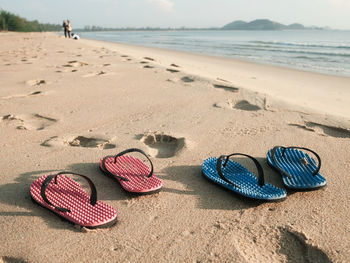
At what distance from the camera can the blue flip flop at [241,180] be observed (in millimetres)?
1709

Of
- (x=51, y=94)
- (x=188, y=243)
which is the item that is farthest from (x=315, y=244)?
(x=51, y=94)

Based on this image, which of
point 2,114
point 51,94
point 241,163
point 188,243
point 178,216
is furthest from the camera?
point 51,94

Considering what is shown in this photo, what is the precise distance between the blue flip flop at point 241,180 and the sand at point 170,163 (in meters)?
0.06

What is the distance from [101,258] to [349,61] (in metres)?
10.9

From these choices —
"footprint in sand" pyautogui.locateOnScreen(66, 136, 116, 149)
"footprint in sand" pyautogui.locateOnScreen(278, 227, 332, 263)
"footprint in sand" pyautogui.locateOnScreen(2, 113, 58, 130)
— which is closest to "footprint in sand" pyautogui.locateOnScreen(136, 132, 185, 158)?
"footprint in sand" pyautogui.locateOnScreen(66, 136, 116, 149)

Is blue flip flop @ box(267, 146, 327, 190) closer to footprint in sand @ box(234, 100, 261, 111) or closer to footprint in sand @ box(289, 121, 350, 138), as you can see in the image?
footprint in sand @ box(289, 121, 350, 138)

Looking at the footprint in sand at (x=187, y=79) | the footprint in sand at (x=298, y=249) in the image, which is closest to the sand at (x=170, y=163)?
the footprint in sand at (x=298, y=249)

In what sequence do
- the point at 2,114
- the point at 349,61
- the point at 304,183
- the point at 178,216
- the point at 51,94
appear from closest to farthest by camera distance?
the point at 178,216
the point at 304,183
the point at 2,114
the point at 51,94
the point at 349,61

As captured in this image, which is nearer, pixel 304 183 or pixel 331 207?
pixel 331 207

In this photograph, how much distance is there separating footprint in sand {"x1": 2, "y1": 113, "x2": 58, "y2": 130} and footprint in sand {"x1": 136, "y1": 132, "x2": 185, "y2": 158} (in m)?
0.99

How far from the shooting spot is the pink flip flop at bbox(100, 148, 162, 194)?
5.86ft

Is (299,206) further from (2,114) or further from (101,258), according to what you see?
(2,114)

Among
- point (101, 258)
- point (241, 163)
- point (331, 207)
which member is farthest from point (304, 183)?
point (101, 258)

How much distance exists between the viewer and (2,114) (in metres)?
3.08
